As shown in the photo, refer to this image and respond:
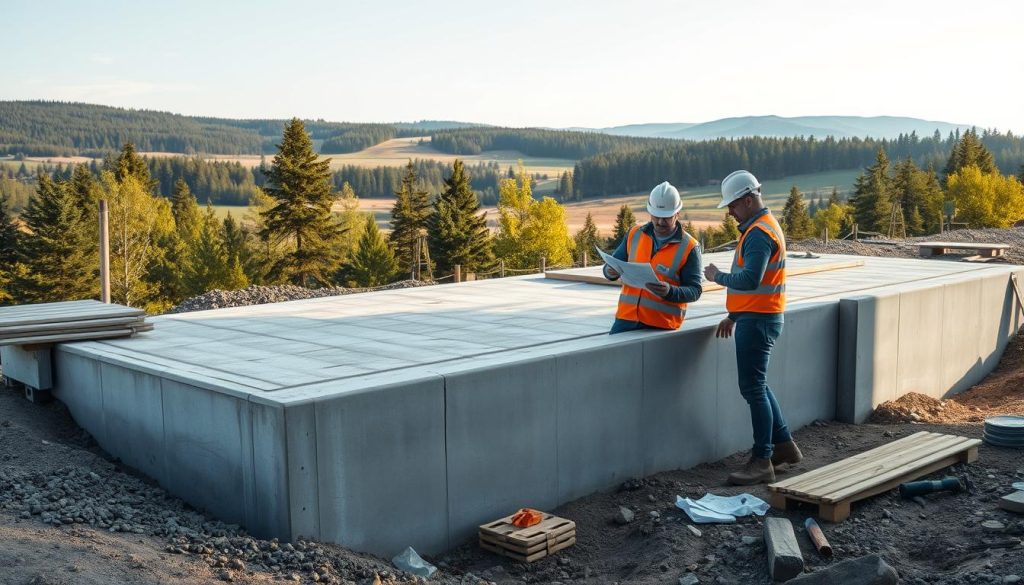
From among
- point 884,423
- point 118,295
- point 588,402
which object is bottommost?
point 118,295

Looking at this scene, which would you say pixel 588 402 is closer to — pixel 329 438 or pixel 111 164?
pixel 329 438

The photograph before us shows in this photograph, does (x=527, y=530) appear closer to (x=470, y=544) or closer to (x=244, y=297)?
(x=470, y=544)

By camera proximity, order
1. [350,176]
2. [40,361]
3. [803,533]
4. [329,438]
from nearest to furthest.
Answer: [329,438] → [803,533] → [40,361] → [350,176]

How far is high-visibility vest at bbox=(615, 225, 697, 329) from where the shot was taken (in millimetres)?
7848

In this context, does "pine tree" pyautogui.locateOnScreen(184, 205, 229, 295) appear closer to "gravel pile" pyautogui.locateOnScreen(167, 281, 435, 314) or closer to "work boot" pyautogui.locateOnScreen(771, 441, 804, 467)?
"gravel pile" pyautogui.locateOnScreen(167, 281, 435, 314)

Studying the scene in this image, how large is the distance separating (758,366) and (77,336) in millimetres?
6048

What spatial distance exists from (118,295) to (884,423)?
163ft

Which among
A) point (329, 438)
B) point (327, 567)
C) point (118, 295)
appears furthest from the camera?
point (118, 295)

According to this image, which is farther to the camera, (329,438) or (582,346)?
(582,346)

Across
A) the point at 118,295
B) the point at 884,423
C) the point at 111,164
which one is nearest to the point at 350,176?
the point at 111,164

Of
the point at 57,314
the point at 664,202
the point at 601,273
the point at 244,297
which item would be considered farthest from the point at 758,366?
the point at 244,297

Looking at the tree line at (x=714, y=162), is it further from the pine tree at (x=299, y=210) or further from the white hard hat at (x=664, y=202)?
the white hard hat at (x=664, y=202)

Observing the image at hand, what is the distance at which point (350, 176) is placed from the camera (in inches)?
6240

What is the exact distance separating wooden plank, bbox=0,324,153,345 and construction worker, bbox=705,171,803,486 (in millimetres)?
5321
